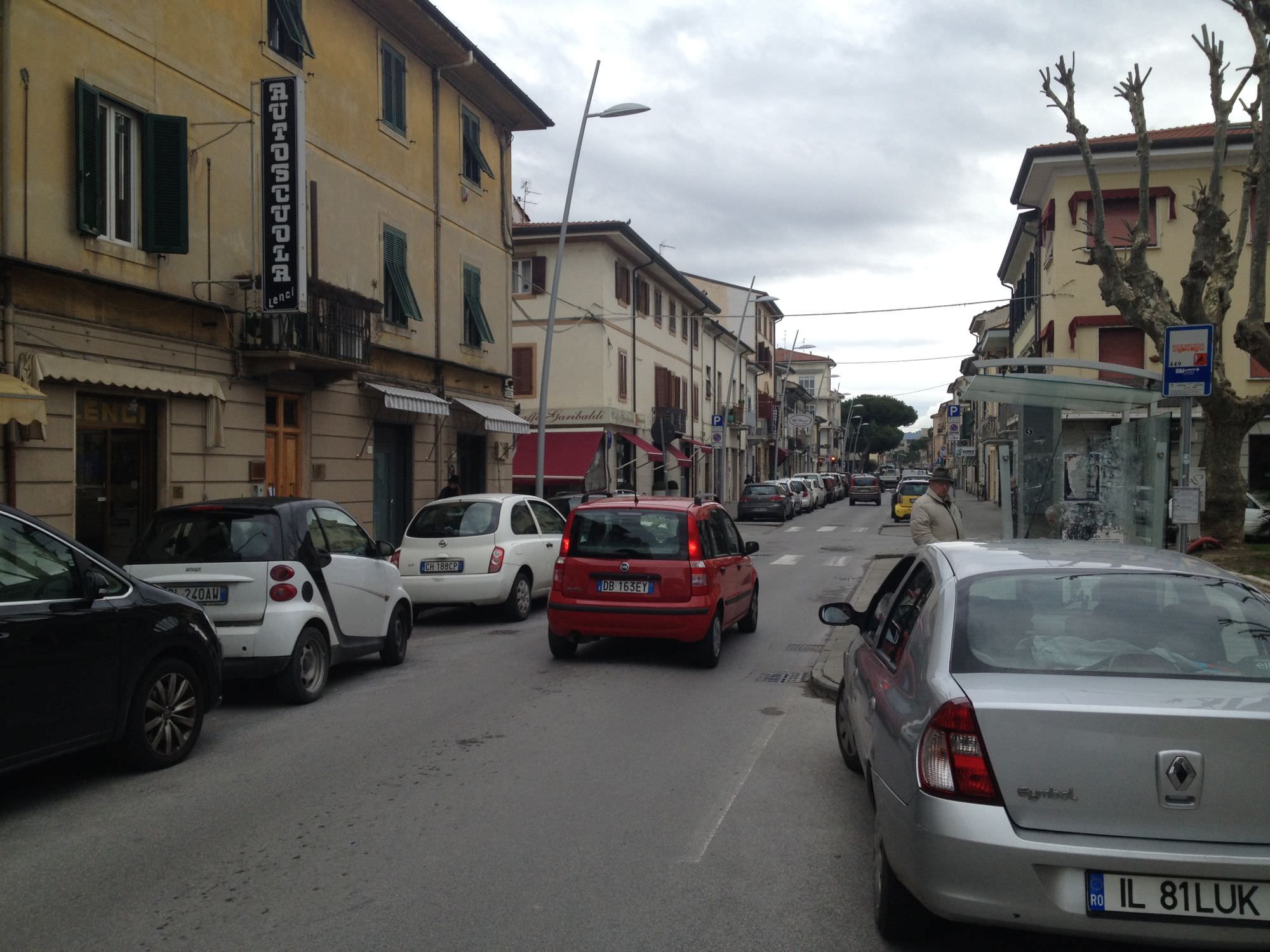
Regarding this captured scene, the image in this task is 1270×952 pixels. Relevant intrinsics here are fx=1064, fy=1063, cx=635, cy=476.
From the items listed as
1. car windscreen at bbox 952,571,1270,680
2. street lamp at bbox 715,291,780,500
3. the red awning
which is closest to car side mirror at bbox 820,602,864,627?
car windscreen at bbox 952,571,1270,680

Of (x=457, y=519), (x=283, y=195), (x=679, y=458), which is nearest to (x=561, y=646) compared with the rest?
(x=457, y=519)

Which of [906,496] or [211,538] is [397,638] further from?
[906,496]

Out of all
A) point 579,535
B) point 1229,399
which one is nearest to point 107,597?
point 579,535

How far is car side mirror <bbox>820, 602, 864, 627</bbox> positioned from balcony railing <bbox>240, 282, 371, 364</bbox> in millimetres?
11631

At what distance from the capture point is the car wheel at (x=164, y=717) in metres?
6.30

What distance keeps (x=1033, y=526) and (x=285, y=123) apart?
12343mm

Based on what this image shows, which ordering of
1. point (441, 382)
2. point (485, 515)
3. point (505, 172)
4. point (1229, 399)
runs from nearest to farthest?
point (485, 515)
point (1229, 399)
point (441, 382)
point (505, 172)

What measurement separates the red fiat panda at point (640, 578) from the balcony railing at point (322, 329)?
741cm

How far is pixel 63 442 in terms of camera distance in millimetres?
12609

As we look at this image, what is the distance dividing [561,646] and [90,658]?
205 inches

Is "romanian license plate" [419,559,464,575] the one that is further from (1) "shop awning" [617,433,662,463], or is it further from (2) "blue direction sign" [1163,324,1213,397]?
(1) "shop awning" [617,433,662,463]

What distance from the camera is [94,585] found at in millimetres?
6066

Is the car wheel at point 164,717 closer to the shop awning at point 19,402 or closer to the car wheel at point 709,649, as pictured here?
the car wheel at point 709,649

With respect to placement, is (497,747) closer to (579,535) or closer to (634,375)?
(579,535)
